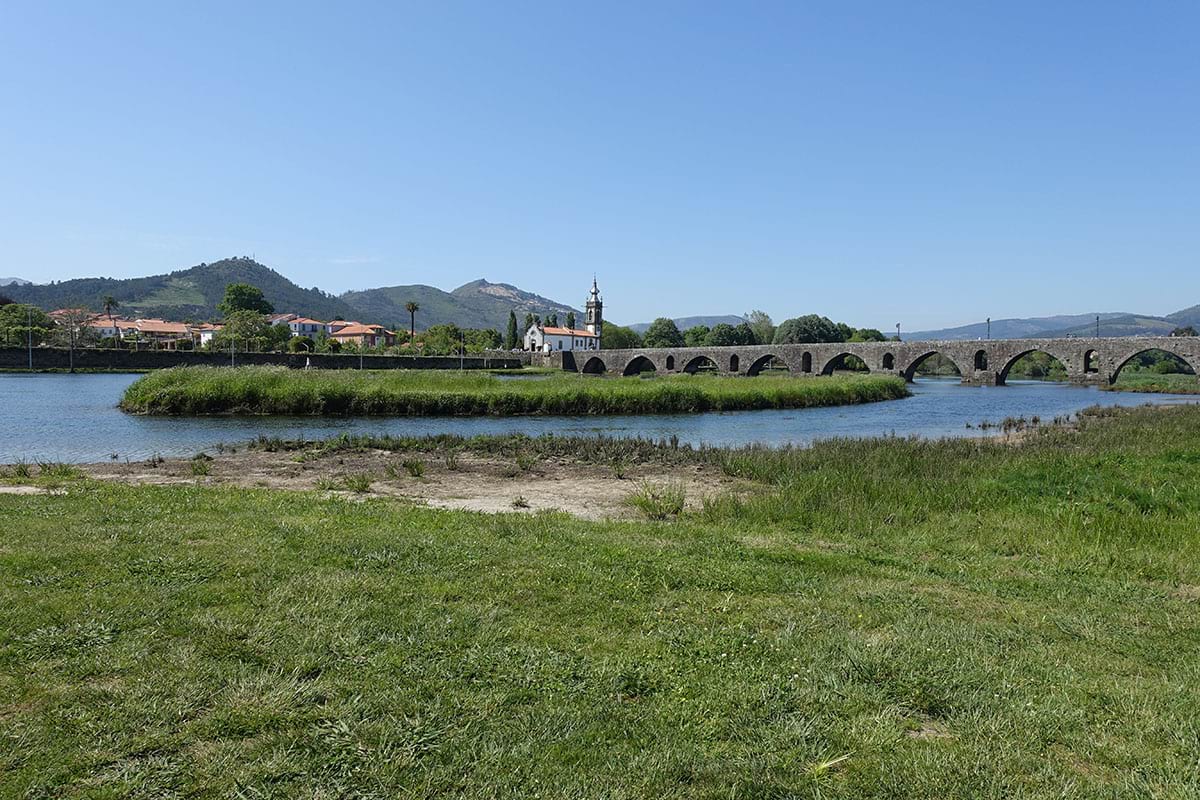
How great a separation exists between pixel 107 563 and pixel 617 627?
5.01m

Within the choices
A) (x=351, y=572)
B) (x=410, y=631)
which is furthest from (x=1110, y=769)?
(x=351, y=572)

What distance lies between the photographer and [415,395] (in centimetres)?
3944

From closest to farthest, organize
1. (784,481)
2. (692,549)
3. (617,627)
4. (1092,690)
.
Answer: (1092,690) < (617,627) < (692,549) < (784,481)

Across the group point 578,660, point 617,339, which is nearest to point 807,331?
point 617,339

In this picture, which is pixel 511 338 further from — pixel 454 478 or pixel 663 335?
pixel 454 478

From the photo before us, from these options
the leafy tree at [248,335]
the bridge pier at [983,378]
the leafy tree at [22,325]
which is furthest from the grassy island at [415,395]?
the leafy tree at [248,335]

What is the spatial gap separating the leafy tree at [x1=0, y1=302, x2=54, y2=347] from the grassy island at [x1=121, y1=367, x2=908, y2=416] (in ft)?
206

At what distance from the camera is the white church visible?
527ft

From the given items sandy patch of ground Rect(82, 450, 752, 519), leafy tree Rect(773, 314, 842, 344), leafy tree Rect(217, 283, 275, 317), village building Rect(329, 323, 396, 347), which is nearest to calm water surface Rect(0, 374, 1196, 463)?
sandy patch of ground Rect(82, 450, 752, 519)

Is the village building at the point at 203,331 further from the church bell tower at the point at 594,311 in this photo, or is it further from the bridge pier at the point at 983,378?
the bridge pier at the point at 983,378

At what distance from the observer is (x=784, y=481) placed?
15.4 m

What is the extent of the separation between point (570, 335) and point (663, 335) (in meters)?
21.2

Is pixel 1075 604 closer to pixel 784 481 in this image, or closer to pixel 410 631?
pixel 410 631

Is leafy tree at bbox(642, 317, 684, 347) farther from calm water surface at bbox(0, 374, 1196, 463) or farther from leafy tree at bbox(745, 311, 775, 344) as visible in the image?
calm water surface at bbox(0, 374, 1196, 463)
